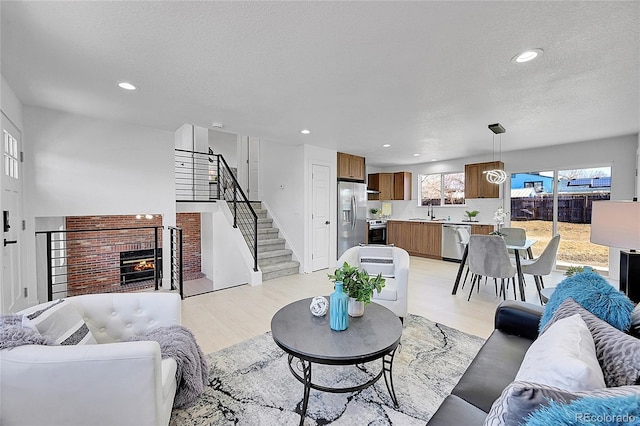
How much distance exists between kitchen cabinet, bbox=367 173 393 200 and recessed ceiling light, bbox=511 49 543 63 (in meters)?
5.65

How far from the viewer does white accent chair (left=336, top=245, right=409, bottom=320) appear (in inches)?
109

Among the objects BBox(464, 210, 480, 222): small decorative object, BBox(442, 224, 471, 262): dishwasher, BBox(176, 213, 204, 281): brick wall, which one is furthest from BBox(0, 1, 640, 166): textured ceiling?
BBox(176, 213, 204, 281): brick wall

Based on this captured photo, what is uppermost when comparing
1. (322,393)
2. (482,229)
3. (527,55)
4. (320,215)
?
(527,55)

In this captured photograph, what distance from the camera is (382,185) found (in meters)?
7.87

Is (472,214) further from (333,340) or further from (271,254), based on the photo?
(333,340)

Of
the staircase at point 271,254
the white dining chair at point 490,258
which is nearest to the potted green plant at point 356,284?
the white dining chair at point 490,258

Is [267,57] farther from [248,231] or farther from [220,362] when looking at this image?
[248,231]

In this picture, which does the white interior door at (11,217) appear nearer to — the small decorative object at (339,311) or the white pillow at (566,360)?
the small decorative object at (339,311)

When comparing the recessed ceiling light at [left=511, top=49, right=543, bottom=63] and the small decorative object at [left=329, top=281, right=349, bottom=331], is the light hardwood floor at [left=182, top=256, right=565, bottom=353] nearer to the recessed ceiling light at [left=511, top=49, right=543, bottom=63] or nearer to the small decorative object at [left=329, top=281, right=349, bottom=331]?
the small decorative object at [left=329, top=281, right=349, bottom=331]

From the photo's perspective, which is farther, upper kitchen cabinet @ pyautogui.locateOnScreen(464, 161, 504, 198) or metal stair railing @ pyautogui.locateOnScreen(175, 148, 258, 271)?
upper kitchen cabinet @ pyautogui.locateOnScreen(464, 161, 504, 198)

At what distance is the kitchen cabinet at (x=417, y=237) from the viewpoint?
653 cm

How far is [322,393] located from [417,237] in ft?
18.4

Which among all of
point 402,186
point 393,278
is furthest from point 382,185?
point 393,278

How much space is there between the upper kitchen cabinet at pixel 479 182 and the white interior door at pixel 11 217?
23.9ft
